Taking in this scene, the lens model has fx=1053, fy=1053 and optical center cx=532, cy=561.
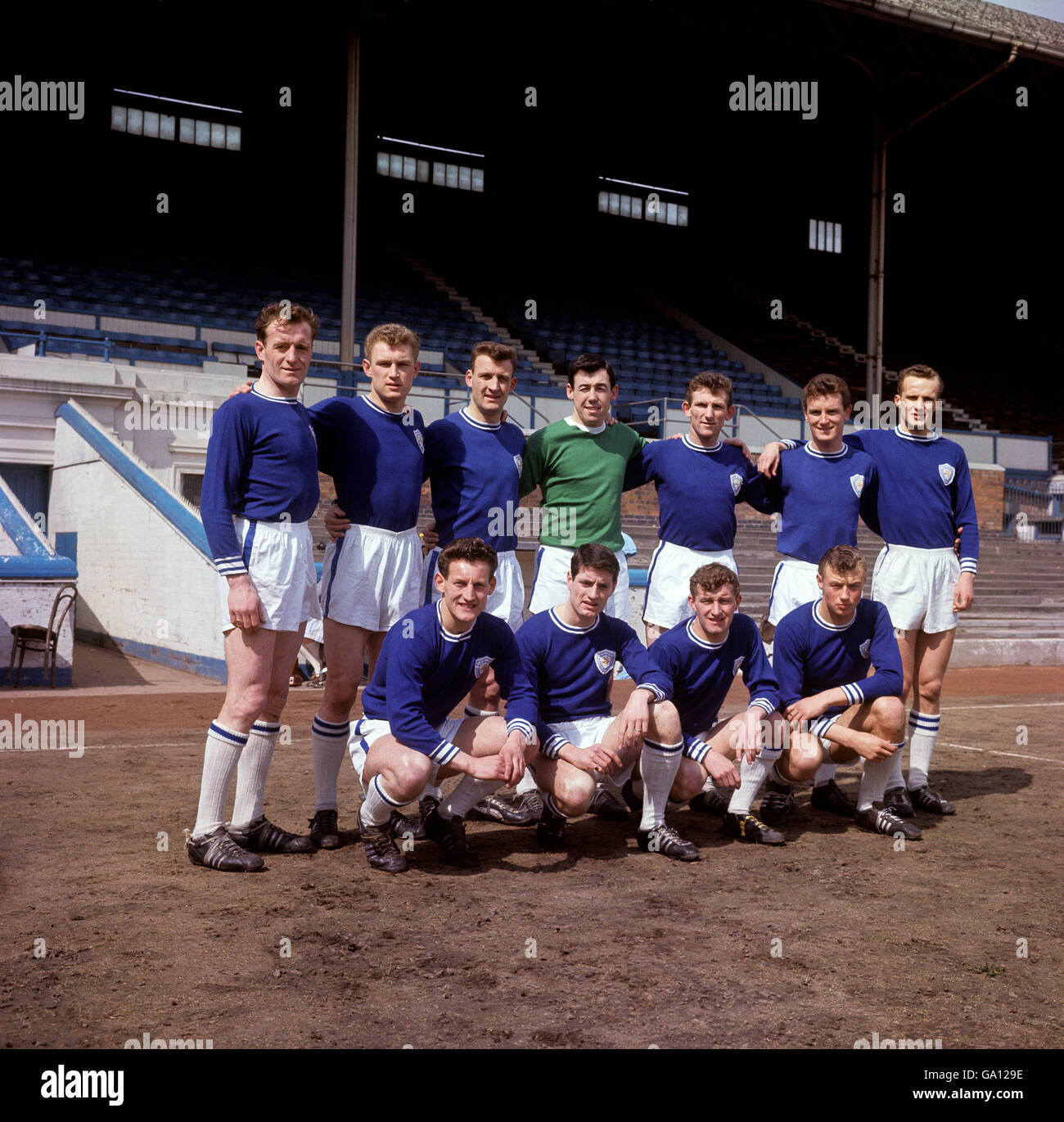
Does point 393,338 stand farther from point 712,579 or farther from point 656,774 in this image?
point 656,774

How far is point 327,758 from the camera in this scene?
4.73 meters

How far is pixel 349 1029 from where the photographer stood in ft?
9.04

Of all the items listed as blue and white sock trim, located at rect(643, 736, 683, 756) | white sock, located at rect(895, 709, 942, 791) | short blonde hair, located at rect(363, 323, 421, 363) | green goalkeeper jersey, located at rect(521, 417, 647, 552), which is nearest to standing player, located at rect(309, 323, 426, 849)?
short blonde hair, located at rect(363, 323, 421, 363)

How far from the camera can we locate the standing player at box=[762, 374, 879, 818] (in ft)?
17.9

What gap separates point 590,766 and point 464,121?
26606mm

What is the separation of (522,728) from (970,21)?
21.2m

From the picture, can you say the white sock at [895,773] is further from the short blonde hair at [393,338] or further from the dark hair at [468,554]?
the short blonde hair at [393,338]

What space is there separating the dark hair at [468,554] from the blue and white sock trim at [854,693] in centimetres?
185

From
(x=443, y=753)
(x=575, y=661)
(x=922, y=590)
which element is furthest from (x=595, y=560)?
(x=922, y=590)

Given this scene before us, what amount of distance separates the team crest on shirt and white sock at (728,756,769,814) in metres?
0.80

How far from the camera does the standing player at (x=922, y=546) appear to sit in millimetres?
5535

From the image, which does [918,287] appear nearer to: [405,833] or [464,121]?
[464,121]

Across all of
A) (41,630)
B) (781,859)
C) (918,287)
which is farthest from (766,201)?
(781,859)

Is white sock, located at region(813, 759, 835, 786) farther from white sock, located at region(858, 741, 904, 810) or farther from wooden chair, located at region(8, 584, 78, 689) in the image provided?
wooden chair, located at region(8, 584, 78, 689)
